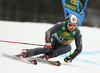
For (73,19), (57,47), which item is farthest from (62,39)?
(73,19)

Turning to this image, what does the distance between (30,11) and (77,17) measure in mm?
8072

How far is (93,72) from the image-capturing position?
12.4 feet

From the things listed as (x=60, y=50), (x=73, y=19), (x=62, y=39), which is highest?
(x=73, y=19)

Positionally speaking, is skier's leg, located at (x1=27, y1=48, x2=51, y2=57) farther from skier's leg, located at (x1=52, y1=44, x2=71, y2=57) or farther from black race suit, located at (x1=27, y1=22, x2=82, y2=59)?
skier's leg, located at (x1=52, y1=44, x2=71, y2=57)

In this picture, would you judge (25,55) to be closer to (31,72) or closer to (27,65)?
(27,65)

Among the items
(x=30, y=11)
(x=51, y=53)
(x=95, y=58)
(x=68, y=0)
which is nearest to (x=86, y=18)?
(x=30, y=11)

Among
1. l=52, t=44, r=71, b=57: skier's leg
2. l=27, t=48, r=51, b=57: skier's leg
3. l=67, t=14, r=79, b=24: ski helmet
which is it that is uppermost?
l=67, t=14, r=79, b=24: ski helmet

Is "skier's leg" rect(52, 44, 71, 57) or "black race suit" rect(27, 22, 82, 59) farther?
"skier's leg" rect(52, 44, 71, 57)

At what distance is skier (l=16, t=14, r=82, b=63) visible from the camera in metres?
3.92

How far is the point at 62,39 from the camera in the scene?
4203 millimetres

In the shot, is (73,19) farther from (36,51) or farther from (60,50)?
(36,51)

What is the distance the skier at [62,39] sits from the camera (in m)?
3.92

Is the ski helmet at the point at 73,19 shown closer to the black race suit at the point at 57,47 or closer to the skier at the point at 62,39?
the skier at the point at 62,39

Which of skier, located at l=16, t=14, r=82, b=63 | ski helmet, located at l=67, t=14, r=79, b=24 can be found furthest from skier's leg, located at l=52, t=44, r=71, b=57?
ski helmet, located at l=67, t=14, r=79, b=24
